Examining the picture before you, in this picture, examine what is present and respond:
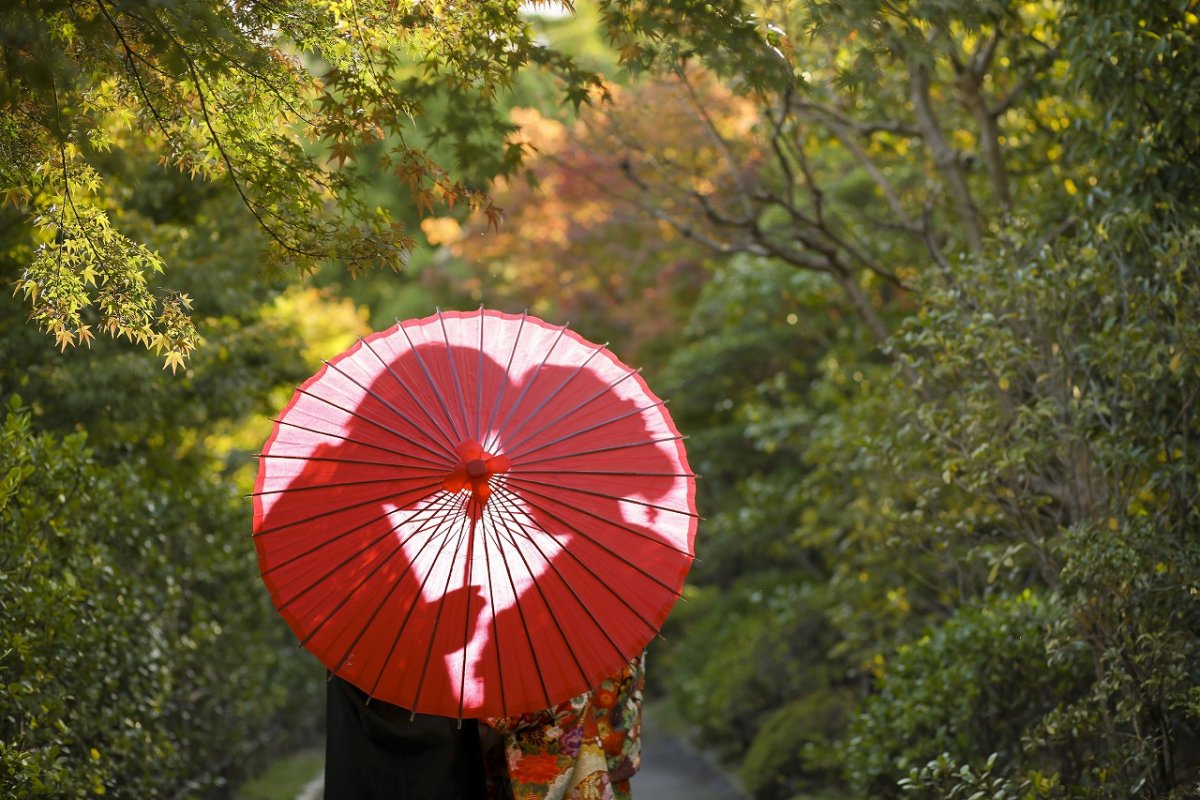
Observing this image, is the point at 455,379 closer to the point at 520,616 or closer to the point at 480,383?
the point at 480,383

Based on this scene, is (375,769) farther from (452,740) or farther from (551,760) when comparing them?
(551,760)

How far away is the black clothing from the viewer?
4.17 metres

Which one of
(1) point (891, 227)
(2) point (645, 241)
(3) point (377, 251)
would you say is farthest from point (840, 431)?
(2) point (645, 241)

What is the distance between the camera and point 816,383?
33.7 feet

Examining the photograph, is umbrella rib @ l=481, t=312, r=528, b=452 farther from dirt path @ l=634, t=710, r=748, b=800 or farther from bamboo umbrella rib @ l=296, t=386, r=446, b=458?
dirt path @ l=634, t=710, r=748, b=800

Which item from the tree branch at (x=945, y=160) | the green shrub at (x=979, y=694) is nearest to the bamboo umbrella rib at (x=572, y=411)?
the green shrub at (x=979, y=694)

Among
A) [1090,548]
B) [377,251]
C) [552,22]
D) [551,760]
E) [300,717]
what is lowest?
[551,760]

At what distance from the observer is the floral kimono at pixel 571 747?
419 centimetres

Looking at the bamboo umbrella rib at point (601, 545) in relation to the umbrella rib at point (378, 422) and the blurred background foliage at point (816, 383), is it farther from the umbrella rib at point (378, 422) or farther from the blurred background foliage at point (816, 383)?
the blurred background foliage at point (816, 383)

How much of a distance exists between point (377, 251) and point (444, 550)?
4.20ft

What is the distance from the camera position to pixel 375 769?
13.8 feet

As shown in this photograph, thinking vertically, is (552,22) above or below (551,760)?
above

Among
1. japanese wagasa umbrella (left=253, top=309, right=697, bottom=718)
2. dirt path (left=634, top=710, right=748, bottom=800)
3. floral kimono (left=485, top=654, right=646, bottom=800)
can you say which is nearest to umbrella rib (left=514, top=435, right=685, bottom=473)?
japanese wagasa umbrella (left=253, top=309, right=697, bottom=718)

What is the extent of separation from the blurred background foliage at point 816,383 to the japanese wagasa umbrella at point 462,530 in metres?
0.85
